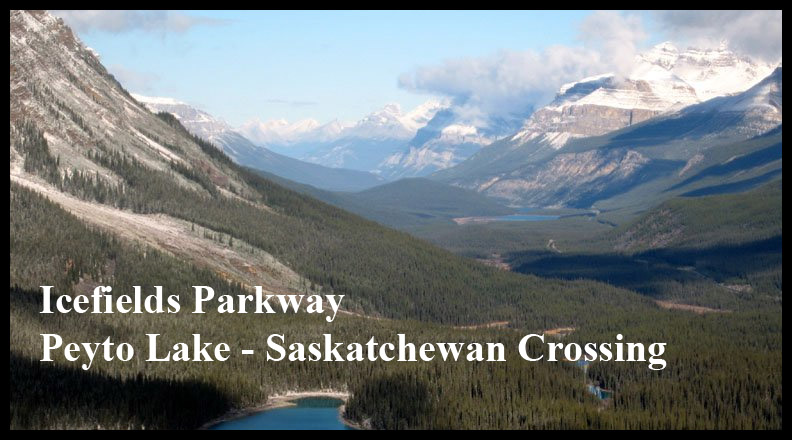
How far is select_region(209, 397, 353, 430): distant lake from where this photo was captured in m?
131

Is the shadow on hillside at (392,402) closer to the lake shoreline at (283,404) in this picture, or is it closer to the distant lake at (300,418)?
the lake shoreline at (283,404)

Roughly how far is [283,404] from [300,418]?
886 cm

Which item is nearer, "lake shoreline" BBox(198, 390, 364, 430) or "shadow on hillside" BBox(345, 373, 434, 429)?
"shadow on hillside" BBox(345, 373, 434, 429)

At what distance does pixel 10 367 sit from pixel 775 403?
97758 millimetres

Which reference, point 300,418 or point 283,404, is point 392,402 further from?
point 283,404

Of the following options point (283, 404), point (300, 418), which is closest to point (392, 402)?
point (300, 418)

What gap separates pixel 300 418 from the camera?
5354 inches

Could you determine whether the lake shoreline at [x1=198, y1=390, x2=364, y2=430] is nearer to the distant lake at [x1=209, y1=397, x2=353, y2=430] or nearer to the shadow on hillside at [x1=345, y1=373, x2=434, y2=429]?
the distant lake at [x1=209, y1=397, x2=353, y2=430]

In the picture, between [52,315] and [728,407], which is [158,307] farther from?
[728,407]

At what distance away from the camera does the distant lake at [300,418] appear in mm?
130875

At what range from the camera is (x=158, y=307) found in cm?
18538

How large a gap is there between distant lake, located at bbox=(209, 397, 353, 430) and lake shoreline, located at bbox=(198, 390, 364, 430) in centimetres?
64

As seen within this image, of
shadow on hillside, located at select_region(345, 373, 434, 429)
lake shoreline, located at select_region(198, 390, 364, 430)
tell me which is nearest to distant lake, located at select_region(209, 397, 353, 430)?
lake shoreline, located at select_region(198, 390, 364, 430)
